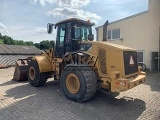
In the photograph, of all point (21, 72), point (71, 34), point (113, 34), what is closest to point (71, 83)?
point (71, 34)

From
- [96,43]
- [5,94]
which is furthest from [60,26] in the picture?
[5,94]

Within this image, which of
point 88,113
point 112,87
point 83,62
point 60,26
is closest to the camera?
point 88,113

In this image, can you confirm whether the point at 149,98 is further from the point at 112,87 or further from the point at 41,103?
the point at 41,103

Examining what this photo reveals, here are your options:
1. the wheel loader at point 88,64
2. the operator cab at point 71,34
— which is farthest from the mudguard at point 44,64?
the operator cab at point 71,34

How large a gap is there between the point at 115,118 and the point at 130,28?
12.0m

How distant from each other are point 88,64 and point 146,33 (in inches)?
391

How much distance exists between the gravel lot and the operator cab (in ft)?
Result: 6.39

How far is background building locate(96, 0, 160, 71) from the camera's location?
14.1m

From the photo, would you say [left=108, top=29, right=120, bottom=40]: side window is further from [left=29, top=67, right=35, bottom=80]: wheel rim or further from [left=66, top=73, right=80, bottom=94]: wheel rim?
[left=66, top=73, right=80, bottom=94]: wheel rim

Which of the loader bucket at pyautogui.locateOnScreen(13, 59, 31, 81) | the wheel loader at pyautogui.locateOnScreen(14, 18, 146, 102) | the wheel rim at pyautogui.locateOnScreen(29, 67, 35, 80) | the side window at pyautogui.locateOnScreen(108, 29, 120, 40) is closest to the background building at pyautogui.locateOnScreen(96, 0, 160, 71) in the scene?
the side window at pyautogui.locateOnScreen(108, 29, 120, 40)

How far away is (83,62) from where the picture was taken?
6473 mm

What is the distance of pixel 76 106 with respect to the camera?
577 centimetres

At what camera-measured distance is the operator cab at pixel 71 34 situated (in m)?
7.32

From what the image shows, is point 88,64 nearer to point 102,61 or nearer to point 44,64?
point 102,61
